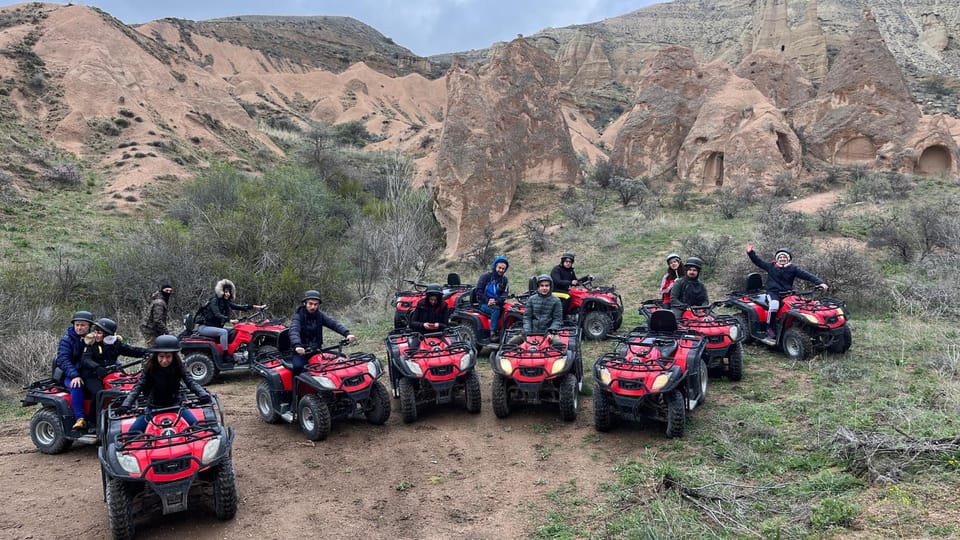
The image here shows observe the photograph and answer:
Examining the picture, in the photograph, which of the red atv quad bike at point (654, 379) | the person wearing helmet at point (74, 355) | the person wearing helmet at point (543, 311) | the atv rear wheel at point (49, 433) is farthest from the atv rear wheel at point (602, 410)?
the atv rear wheel at point (49, 433)

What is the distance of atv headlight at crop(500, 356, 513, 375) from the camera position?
6848 mm

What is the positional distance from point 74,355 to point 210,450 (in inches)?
114

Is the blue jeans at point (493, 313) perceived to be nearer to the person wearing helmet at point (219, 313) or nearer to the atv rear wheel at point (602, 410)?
the atv rear wheel at point (602, 410)

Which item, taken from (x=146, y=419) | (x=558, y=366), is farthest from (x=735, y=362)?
(x=146, y=419)

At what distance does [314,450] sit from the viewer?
6.61 meters

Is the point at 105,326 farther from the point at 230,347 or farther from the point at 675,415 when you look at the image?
the point at 675,415

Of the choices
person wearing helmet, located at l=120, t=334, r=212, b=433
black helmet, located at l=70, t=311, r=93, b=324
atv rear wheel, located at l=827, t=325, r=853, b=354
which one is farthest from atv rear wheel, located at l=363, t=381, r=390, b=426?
atv rear wheel, located at l=827, t=325, r=853, b=354

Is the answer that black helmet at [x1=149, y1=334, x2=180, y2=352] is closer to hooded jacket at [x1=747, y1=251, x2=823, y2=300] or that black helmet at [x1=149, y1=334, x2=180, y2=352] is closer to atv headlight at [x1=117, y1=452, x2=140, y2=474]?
atv headlight at [x1=117, y1=452, x2=140, y2=474]

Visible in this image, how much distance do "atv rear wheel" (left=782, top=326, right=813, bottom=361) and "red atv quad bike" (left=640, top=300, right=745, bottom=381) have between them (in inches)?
49.9

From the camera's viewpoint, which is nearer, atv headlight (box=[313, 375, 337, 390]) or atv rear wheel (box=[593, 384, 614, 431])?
atv rear wheel (box=[593, 384, 614, 431])

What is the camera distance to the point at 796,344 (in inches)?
346

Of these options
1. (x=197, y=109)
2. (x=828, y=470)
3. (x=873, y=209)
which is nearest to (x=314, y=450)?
(x=828, y=470)

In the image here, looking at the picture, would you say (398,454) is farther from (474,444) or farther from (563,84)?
(563,84)

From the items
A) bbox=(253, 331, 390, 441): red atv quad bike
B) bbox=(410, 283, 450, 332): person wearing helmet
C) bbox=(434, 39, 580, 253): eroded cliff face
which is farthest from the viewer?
bbox=(434, 39, 580, 253): eroded cliff face
